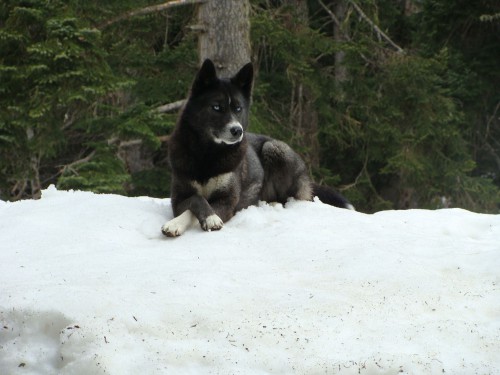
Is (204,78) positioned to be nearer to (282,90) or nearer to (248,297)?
(248,297)

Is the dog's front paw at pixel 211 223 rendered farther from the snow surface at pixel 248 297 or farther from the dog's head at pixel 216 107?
the dog's head at pixel 216 107

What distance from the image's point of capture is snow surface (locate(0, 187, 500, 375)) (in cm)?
315

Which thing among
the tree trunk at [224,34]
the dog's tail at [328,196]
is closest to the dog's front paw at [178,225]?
the dog's tail at [328,196]

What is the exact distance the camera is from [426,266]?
4352mm

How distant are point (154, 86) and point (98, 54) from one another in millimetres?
2464

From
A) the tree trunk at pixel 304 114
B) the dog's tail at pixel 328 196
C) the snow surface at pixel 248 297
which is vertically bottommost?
the tree trunk at pixel 304 114

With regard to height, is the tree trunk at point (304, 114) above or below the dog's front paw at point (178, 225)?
below

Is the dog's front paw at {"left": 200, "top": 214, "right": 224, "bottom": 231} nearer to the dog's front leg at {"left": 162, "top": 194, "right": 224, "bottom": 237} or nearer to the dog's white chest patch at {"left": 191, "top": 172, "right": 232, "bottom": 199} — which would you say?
the dog's front leg at {"left": 162, "top": 194, "right": 224, "bottom": 237}

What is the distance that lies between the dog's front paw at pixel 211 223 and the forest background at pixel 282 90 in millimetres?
3772

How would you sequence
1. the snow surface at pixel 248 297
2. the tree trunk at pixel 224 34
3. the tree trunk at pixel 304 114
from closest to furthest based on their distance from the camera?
the snow surface at pixel 248 297 → the tree trunk at pixel 224 34 → the tree trunk at pixel 304 114

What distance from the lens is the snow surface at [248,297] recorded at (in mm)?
3148

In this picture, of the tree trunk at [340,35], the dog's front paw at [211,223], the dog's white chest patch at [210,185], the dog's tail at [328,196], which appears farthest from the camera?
the tree trunk at [340,35]

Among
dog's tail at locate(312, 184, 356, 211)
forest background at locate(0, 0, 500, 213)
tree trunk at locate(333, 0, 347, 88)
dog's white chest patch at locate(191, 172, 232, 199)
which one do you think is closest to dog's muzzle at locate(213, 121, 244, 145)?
dog's white chest patch at locate(191, 172, 232, 199)

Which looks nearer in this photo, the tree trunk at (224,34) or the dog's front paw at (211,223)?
the dog's front paw at (211,223)
